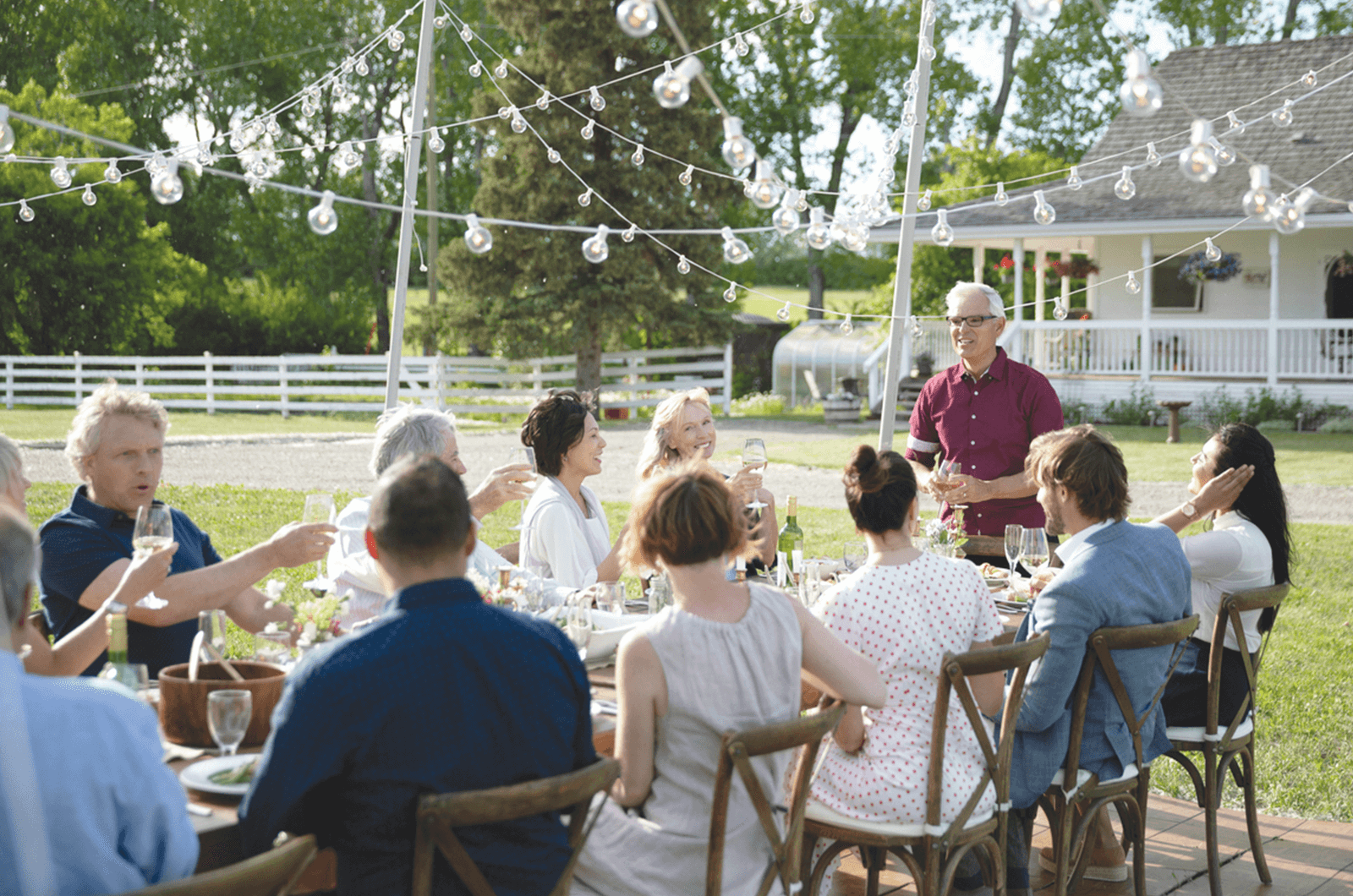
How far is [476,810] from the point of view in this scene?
2000 mm

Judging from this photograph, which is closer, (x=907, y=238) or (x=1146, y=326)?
(x=907, y=238)

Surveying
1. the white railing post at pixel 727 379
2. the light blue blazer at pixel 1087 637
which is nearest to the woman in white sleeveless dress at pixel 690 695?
the light blue blazer at pixel 1087 637

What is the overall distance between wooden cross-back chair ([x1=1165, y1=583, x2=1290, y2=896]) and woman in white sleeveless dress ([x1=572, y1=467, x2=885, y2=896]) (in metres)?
1.65

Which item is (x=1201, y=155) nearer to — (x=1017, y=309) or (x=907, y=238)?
(x=907, y=238)

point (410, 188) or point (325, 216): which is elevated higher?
point (410, 188)

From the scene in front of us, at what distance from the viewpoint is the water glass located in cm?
233

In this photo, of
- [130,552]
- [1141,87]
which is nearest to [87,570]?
[130,552]

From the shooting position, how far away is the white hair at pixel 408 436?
12.3 feet

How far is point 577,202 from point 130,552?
1852 centimetres

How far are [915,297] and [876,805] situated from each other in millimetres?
23365

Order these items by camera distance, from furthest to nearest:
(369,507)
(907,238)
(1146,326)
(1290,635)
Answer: (1146,326)
(1290,635)
(907,238)
(369,507)

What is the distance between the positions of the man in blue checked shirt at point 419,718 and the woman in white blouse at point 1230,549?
2.40 meters

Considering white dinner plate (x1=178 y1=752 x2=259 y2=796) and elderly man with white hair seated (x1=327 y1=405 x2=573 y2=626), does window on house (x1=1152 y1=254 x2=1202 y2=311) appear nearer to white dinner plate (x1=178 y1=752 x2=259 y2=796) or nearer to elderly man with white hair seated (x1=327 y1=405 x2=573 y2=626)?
elderly man with white hair seated (x1=327 y1=405 x2=573 y2=626)

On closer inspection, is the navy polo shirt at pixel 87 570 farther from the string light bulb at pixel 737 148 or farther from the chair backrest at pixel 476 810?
the string light bulb at pixel 737 148
